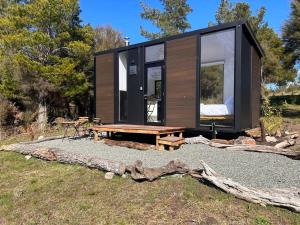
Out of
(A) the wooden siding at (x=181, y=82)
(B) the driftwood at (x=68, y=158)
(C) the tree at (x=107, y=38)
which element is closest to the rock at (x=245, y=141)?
(A) the wooden siding at (x=181, y=82)

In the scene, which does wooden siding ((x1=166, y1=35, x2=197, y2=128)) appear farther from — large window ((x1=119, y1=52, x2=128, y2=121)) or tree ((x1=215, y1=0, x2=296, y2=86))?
tree ((x1=215, y1=0, x2=296, y2=86))

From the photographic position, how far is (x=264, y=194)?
346 cm

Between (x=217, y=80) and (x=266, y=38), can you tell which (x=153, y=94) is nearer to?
(x=217, y=80)

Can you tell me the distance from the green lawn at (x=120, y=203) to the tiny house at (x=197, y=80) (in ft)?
11.0

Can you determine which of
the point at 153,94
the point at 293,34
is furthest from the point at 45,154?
the point at 293,34

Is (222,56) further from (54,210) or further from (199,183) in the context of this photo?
(54,210)

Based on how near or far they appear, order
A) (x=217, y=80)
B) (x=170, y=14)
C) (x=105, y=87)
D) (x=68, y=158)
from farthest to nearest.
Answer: (x=170, y=14)
(x=105, y=87)
(x=217, y=80)
(x=68, y=158)

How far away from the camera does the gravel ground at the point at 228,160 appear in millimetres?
4195

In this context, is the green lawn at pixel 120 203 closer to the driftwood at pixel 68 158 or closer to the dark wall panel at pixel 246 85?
the driftwood at pixel 68 158

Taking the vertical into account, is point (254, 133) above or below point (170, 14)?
below

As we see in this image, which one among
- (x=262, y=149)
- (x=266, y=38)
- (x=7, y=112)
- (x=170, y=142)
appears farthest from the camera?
(x=266, y=38)

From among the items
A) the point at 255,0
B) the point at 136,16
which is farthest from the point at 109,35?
the point at 255,0

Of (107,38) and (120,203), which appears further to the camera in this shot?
(107,38)

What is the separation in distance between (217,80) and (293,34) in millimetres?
9793
